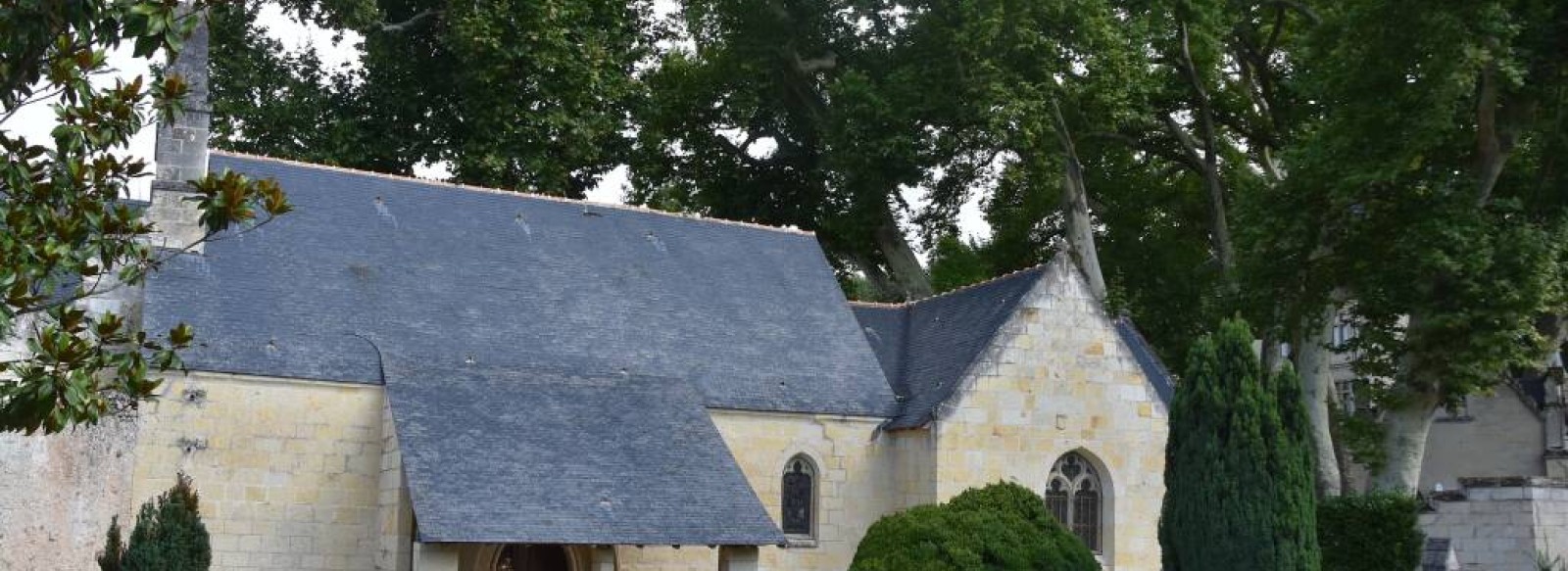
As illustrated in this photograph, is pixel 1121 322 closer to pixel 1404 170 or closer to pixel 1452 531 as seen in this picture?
pixel 1404 170

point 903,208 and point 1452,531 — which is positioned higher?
point 903,208

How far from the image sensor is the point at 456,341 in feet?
70.6

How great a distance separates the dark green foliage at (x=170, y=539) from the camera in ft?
56.4

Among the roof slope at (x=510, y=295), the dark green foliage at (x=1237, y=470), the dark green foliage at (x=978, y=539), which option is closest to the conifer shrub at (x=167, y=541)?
the roof slope at (x=510, y=295)

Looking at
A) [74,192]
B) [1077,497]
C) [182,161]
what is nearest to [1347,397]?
[1077,497]

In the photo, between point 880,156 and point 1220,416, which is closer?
point 1220,416

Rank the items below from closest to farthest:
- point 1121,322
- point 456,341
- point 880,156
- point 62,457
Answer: point 62,457, point 456,341, point 1121,322, point 880,156

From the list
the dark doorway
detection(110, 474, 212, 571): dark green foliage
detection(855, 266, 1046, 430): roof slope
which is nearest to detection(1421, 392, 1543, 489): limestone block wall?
detection(855, 266, 1046, 430): roof slope

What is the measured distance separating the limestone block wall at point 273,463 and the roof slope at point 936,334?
25.4 ft

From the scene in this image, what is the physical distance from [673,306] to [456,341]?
3660 millimetres

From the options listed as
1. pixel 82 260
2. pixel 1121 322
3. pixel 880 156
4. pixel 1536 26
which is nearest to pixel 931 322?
pixel 1121 322

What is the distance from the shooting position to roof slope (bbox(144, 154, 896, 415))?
20297 mm

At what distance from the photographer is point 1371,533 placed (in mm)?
23047

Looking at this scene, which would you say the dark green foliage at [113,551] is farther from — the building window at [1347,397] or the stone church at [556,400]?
the building window at [1347,397]
